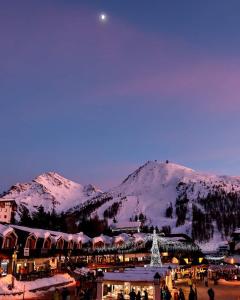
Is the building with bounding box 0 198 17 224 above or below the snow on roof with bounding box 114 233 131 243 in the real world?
above

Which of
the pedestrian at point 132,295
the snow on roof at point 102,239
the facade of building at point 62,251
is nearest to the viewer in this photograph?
the pedestrian at point 132,295

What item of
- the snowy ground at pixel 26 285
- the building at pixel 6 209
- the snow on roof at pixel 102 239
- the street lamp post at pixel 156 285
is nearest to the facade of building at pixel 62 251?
the snow on roof at pixel 102 239

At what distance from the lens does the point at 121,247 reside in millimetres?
73688

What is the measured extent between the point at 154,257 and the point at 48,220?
46762 millimetres

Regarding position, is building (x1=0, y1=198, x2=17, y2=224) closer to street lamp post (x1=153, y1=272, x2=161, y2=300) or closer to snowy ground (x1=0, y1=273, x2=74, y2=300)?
snowy ground (x1=0, y1=273, x2=74, y2=300)

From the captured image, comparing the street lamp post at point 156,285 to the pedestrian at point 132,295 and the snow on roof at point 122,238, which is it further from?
the snow on roof at point 122,238

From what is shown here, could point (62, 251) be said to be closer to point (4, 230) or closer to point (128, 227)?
point (4, 230)

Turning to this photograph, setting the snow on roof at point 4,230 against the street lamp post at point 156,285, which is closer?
the street lamp post at point 156,285

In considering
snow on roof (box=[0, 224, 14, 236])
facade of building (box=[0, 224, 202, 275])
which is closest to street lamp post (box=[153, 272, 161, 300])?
facade of building (box=[0, 224, 202, 275])

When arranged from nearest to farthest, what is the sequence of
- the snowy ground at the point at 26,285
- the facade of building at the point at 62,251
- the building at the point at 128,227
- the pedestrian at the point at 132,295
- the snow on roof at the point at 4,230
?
the pedestrian at the point at 132,295, the snowy ground at the point at 26,285, the snow on roof at the point at 4,230, the facade of building at the point at 62,251, the building at the point at 128,227

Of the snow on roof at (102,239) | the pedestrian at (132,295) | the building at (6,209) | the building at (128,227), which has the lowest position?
the pedestrian at (132,295)

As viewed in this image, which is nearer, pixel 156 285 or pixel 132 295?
pixel 132 295

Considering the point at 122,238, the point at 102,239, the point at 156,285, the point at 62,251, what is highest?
the point at 122,238

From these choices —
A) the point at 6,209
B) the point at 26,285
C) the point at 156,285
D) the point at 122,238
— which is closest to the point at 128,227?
the point at 6,209
